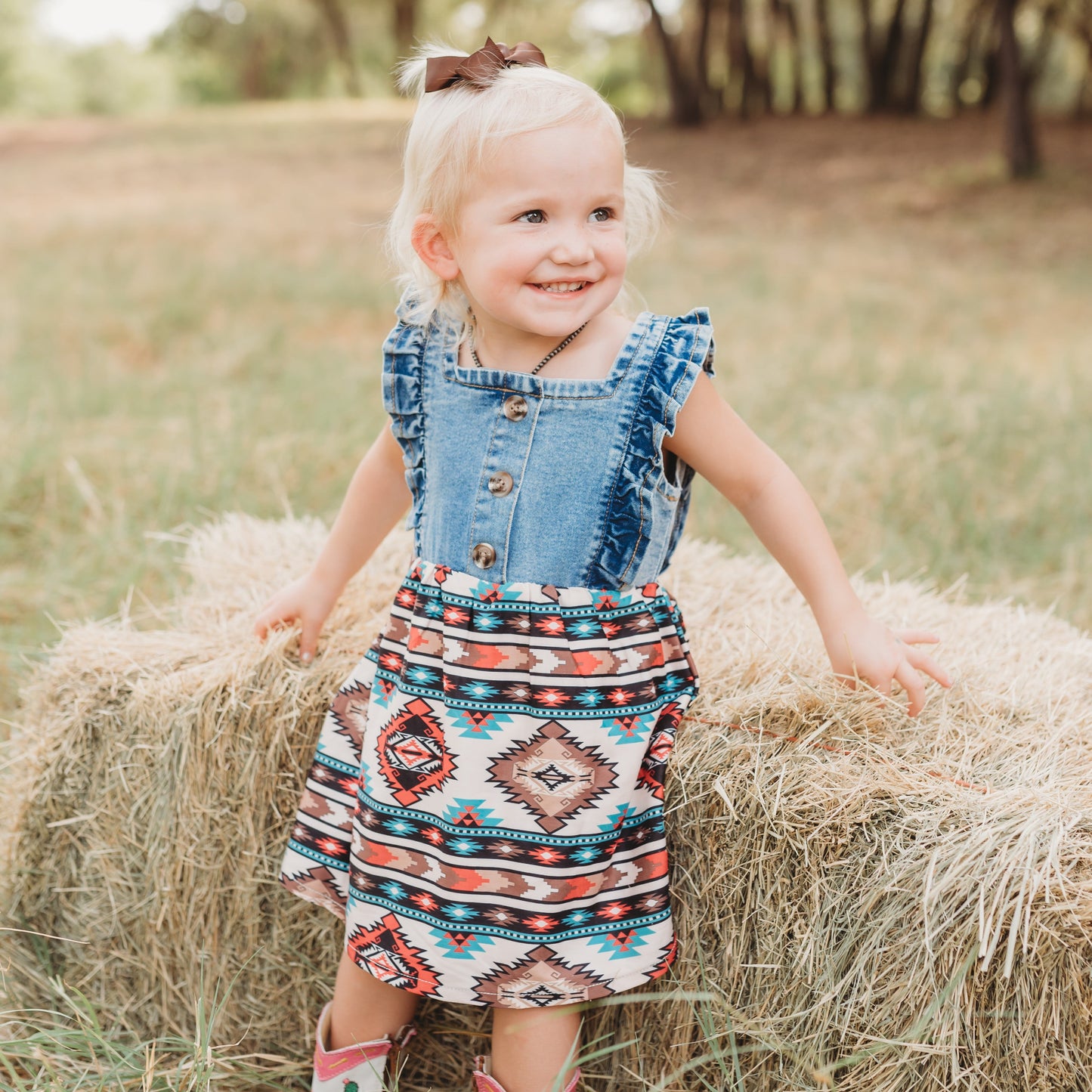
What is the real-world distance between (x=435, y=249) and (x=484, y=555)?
1.55 ft

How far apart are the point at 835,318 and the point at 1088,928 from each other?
5.80 meters

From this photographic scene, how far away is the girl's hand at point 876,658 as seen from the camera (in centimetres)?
169

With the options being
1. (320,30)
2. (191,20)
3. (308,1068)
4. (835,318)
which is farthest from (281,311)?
(191,20)

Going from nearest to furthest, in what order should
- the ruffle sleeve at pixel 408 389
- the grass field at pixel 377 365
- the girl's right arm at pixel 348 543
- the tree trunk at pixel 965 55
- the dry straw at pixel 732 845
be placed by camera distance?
the dry straw at pixel 732 845
the ruffle sleeve at pixel 408 389
the girl's right arm at pixel 348 543
the grass field at pixel 377 365
the tree trunk at pixel 965 55

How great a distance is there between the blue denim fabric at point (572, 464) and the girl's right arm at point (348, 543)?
9.3 inches

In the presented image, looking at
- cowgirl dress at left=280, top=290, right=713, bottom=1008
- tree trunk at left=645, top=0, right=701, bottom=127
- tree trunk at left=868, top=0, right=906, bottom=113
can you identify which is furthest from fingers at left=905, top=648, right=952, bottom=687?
tree trunk at left=868, top=0, right=906, bottom=113

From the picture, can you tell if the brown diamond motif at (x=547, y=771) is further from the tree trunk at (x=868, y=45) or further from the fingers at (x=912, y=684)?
the tree trunk at (x=868, y=45)

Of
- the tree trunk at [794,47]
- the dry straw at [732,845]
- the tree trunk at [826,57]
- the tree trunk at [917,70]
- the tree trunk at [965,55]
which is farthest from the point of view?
the tree trunk at [794,47]

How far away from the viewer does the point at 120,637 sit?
85.6 inches

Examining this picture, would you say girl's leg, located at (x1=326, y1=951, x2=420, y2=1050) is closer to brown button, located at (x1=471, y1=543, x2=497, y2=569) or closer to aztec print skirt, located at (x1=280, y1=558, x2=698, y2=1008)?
aztec print skirt, located at (x1=280, y1=558, x2=698, y2=1008)

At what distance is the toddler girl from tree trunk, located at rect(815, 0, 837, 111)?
67.2ft

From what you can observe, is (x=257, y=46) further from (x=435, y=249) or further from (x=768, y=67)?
(x=435, y=249)

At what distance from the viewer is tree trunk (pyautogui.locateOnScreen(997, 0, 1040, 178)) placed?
1169 centimetres

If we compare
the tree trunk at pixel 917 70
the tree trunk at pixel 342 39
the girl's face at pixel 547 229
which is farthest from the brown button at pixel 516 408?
the tree trunk at pixel 342 39
